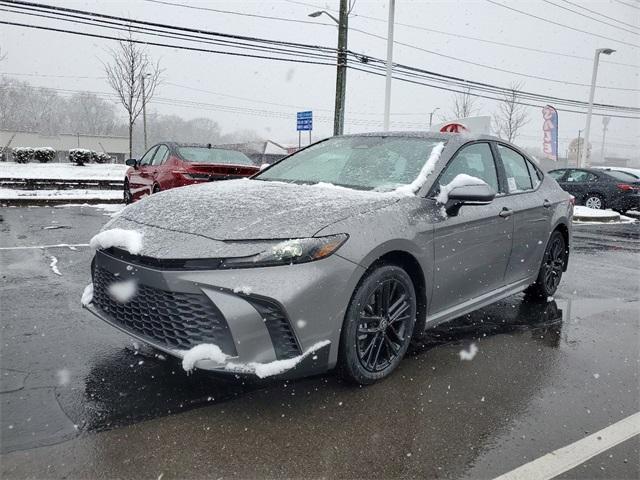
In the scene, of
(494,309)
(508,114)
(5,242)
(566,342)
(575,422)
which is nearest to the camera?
(575,422)

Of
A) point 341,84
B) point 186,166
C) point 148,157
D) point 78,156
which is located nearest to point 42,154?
point 78,156

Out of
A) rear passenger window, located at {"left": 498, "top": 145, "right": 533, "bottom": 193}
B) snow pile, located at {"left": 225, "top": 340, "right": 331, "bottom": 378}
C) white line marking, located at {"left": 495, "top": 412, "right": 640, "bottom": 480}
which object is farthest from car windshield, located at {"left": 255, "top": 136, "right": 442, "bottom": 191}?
white line marking, located at {"left": 495, "top": 412, "right": 640, "bottom": 480}

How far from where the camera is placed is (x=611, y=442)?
254cm

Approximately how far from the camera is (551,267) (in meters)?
5.13

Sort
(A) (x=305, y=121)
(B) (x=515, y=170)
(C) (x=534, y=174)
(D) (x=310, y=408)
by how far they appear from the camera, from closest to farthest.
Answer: (D) (x=310, y=408), (B) (x=515, y=170), (C) (x=534, y=174), (A) (x=305, y=121)

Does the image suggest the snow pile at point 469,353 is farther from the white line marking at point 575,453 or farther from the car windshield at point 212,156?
the car windshield at point 212,156

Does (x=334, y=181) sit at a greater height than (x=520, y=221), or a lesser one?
greater

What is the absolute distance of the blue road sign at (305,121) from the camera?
22392 millimetres

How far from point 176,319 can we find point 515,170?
3299 mm

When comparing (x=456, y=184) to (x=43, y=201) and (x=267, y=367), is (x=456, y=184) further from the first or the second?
(x=43, y=201)

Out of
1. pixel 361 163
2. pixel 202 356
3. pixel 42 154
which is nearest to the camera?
pixel 202 356

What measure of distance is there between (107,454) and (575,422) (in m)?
2.32

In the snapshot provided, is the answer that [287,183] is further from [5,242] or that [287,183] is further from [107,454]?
[5,242]

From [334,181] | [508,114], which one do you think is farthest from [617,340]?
[508,114]
